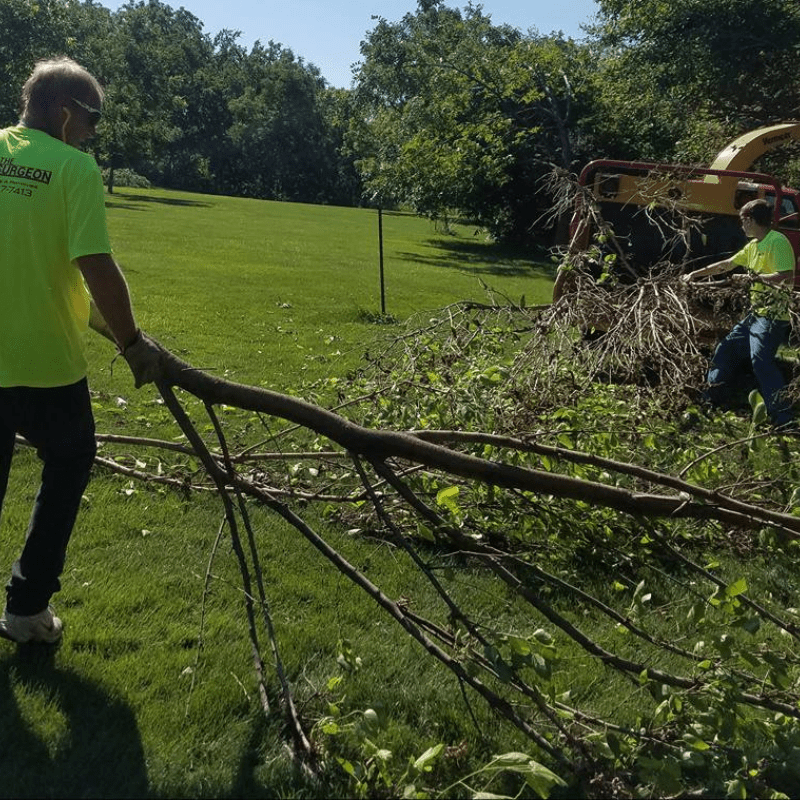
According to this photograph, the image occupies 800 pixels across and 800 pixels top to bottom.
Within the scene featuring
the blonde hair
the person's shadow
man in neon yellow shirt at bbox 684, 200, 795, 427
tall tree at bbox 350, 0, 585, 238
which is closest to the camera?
the person's shadow

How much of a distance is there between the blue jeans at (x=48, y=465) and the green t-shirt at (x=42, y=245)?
3.7 inches

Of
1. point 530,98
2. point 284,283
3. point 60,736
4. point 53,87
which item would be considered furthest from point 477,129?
point 60,736

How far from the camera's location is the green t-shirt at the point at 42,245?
2674 mm

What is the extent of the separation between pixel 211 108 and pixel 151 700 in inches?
3126

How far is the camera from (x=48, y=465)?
9.75 ft

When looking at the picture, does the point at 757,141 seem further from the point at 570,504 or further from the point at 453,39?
the point at 453,39

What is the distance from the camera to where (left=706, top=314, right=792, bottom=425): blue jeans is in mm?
6445

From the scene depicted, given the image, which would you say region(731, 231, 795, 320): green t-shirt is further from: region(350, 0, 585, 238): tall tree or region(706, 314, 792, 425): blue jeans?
region(350, 0, 585, 238): tall tree

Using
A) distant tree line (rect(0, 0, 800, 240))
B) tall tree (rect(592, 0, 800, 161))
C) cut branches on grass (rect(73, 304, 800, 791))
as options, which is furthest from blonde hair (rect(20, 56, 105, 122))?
tall tree (rect(592, 0, 800, 161))

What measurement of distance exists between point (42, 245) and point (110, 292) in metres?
0.33

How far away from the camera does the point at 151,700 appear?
2.97 metres

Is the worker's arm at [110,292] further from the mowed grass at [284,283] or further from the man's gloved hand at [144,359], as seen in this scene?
the mowed grass at [284,283]

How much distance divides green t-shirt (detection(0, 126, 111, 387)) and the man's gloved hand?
0.31 metres

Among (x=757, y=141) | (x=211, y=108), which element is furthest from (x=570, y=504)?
(x=211, y=108)
